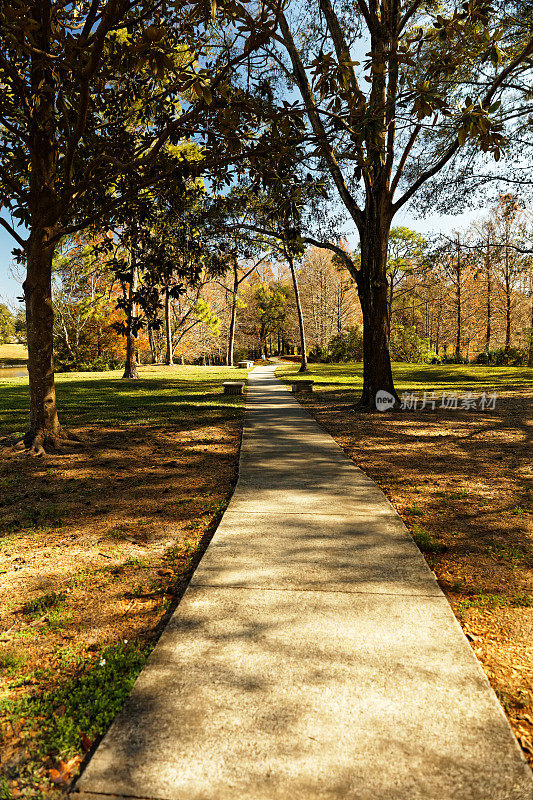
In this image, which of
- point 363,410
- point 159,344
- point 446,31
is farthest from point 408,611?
point 159,344

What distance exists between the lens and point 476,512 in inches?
188

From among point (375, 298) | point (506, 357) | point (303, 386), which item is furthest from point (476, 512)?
point (506, 357)

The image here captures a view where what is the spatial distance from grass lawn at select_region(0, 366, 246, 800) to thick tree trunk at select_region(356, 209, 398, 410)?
468 centimetres

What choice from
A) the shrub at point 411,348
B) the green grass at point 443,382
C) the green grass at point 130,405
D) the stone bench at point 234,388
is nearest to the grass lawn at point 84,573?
the green grass at point 130,405

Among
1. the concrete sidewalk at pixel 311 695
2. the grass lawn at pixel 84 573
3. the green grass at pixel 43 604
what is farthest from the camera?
the green grass at pixel 43 604

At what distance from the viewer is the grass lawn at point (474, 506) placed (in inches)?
102

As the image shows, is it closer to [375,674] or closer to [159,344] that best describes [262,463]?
[375,674]

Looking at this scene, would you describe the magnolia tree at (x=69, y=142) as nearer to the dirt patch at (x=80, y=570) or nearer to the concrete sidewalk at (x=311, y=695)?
the dirt patch at (x=80, y=570)

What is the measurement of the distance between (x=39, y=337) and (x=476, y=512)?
6.72 meters

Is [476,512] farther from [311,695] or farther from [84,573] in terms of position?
[84,573]

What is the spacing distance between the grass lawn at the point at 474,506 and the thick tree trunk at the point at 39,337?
198 inches

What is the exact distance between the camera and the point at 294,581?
125 inches

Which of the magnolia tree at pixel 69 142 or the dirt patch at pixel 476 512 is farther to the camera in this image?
the magnolia tree at pixel 69 142

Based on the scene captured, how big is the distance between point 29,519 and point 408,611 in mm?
3734
